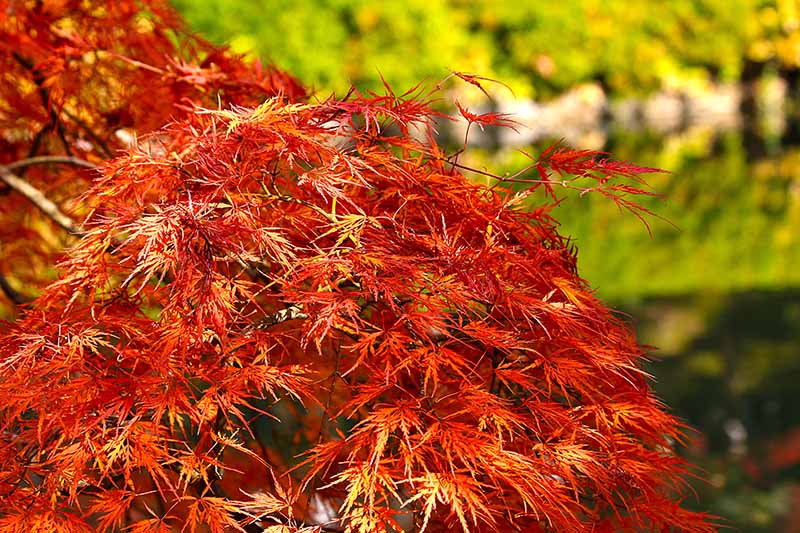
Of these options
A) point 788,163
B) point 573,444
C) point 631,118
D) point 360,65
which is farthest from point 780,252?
point 631,118

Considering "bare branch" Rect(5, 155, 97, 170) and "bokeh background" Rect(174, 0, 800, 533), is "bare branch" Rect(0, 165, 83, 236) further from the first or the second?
"bokeh background" Rect(174, 0, 800, 533)

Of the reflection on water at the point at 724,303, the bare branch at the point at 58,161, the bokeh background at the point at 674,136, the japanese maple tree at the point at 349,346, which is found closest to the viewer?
the japanese maple tree at the point at 349,346

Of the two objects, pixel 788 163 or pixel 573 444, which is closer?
pixel 573 444

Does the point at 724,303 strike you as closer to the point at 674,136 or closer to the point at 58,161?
the point at 58,161

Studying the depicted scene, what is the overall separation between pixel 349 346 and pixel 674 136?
13566 millimetres

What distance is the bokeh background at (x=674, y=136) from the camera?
433cm

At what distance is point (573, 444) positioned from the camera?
103 centimetres

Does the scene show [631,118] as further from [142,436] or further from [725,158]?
[142,436]

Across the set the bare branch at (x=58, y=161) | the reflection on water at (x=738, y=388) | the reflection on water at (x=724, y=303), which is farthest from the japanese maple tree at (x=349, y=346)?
the reflection on water at (x=738, y=388)

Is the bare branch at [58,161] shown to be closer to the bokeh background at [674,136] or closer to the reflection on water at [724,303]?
the bokeh background at [674,136]

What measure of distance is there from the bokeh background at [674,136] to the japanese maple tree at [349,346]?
12 cm

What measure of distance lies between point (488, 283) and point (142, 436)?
35 centimetres

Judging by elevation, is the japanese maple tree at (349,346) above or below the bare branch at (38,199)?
above

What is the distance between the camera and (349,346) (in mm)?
1037
